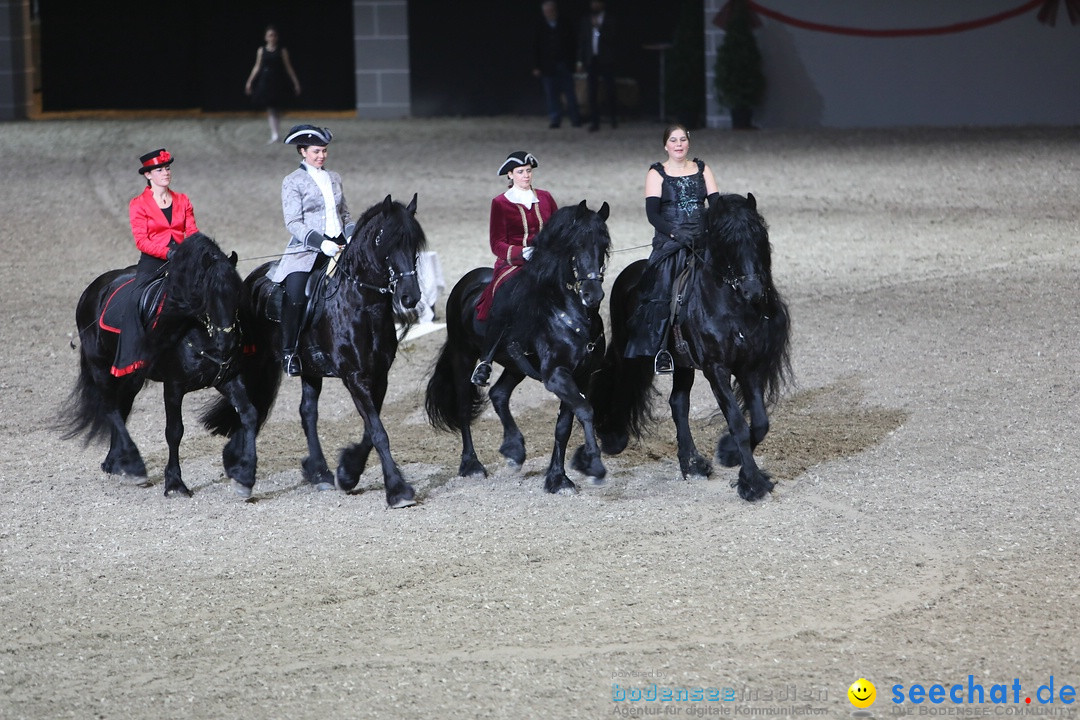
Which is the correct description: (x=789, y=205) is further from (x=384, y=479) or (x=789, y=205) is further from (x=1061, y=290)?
(x=384, y=479)

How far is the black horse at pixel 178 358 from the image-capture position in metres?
7.70

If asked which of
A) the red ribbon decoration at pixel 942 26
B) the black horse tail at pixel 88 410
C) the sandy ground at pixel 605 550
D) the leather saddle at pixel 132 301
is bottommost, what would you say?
the sandy ground at pixel 605 550

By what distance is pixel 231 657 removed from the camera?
577 centimetres

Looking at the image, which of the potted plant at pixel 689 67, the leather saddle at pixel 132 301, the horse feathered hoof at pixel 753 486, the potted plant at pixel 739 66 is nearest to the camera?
the horse feathered hoof at pixel 753 486

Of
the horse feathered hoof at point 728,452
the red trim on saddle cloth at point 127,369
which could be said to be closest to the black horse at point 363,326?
the red trim on saddle cloth at point 127,369

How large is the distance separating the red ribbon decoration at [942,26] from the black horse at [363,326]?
1836 cm

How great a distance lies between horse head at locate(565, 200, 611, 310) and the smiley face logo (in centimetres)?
281

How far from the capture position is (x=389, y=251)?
762 centimetres

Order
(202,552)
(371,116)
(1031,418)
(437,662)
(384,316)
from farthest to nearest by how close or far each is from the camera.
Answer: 1. (371,116)
2. (1031,418)
3. (384,316)
4. (202,552)
5. (437,662)

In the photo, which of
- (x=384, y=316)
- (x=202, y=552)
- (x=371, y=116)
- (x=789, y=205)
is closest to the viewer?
(x=202, y=552)

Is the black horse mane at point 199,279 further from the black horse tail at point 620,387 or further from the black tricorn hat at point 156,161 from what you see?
the black horse tail at point 620,387

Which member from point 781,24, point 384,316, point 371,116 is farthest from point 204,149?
point 384,316

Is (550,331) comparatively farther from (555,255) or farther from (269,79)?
(269,79)

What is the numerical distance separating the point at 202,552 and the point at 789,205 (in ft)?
38.7
